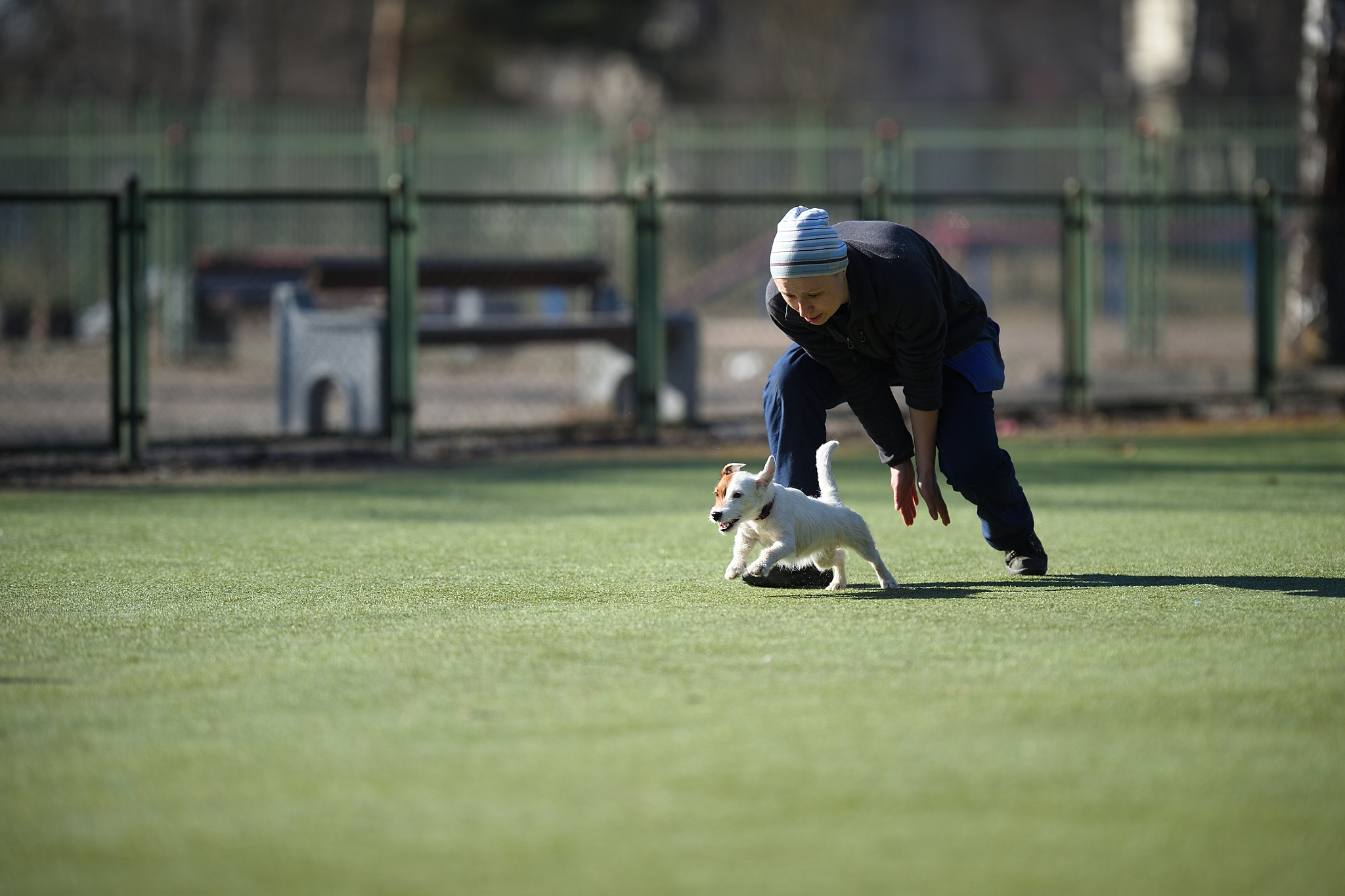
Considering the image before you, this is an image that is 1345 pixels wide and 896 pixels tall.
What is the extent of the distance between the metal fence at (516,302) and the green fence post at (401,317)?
0.06ft

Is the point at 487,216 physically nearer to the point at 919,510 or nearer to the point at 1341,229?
the point at 1341,229

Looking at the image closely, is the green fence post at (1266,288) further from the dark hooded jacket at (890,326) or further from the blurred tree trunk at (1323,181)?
the dark hooded jacket at (890,326)

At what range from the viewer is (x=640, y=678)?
400 cm

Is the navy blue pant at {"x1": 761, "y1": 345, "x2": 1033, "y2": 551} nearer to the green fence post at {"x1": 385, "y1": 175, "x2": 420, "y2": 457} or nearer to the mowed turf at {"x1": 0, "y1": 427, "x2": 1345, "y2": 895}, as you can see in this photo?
the mowed turf at {"x1": 0, "y1": 427, "x2": 1345, "y2": 895}

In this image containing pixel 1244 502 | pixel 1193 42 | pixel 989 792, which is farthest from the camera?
pixel 1193 42

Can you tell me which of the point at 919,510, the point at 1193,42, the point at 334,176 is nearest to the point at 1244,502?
the point at 919,510

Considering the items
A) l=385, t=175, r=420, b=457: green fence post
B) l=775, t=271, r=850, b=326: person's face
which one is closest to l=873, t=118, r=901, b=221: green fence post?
l=385, t=175, r=420, b=457: green fence post

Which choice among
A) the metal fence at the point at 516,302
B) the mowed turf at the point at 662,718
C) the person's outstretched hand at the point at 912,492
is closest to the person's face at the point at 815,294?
the person's outstretched hand at the point at 912,492

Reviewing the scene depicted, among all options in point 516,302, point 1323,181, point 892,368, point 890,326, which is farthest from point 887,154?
point 890,326

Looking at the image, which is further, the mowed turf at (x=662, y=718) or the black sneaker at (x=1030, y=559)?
the black sneaker at (x=1030, y=559)

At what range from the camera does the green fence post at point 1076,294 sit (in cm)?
1195

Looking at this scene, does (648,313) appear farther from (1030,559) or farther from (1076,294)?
(1030,559)

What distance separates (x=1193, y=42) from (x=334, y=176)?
2774cm

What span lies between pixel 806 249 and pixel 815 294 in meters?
0.15
